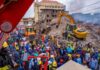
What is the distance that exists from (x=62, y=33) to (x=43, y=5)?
1173 inches

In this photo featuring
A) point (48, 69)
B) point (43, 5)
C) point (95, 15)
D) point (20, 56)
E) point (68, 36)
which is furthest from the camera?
point (43, 5)

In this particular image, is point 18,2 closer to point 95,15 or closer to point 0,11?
point 0,11

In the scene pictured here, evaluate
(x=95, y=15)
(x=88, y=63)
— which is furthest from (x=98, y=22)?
(x=88, y=63)

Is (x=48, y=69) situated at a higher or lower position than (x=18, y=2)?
lower

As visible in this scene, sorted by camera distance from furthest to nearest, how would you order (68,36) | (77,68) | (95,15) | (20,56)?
(95,15) < (68,36) < (20,56) < (77,68)

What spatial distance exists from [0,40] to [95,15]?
95.2 feet

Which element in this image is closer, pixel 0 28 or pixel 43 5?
pixel 0 28

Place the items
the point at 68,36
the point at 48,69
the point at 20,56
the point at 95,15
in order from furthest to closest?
the point at 95,15, the point at 68,36, the point at 20,56, the point at 48,69

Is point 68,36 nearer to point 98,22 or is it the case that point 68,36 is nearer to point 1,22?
point 98,22

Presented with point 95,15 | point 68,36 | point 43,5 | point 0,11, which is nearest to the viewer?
point 0,11

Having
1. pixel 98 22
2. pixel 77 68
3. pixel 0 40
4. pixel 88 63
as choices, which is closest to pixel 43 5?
pixel 98 22

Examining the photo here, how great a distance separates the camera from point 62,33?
3153cm

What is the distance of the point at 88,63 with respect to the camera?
14672 millimetres

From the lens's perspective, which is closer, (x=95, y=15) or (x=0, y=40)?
(x=0, y=40)
